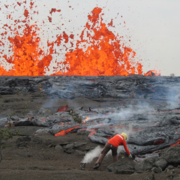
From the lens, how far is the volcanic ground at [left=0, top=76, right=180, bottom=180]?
588 centimetres

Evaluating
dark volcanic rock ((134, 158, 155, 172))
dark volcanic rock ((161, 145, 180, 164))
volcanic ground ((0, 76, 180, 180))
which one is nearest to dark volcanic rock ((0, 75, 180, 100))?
volcanic ground ((0, 76, 180, 180))

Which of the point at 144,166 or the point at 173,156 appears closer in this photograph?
the point at 144,166

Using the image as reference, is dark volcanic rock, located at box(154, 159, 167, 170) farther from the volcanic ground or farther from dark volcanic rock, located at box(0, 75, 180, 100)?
dark volcanic rock, located at box(0, 75, 180, 100)

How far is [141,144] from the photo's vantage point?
26.0ft

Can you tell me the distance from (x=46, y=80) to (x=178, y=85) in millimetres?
14703

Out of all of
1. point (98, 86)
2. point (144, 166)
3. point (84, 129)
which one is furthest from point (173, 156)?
point (98, 86)

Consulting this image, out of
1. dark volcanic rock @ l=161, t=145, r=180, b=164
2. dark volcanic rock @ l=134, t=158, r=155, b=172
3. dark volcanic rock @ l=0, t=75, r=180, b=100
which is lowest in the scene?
dark volcanic rock @ l=0, t=75, r=180, b=100

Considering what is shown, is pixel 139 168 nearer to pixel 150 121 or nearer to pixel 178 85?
pixel 150 121

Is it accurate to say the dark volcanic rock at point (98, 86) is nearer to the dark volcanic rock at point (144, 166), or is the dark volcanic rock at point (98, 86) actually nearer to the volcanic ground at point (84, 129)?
the volcanic ground at point (84, 129)

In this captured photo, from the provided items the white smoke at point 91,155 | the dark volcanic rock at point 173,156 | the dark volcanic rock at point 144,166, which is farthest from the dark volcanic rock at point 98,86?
the dark volcanic rock at point 144,166

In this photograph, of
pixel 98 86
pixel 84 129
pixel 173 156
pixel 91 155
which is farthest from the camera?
pixel 98 86

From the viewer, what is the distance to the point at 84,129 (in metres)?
10.8

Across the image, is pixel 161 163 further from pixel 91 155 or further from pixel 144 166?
pixel 91 155

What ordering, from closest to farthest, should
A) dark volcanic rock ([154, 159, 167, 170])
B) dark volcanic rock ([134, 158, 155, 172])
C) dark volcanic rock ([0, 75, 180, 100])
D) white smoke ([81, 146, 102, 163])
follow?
dark volcanic rock ([134, 158, 155, 172]), dark volcanic rock ([154, 159, 167, 170]), white smoke ([81, 146, 102, 163]), dark volcanic rock ([0, 75, 180, 100])
